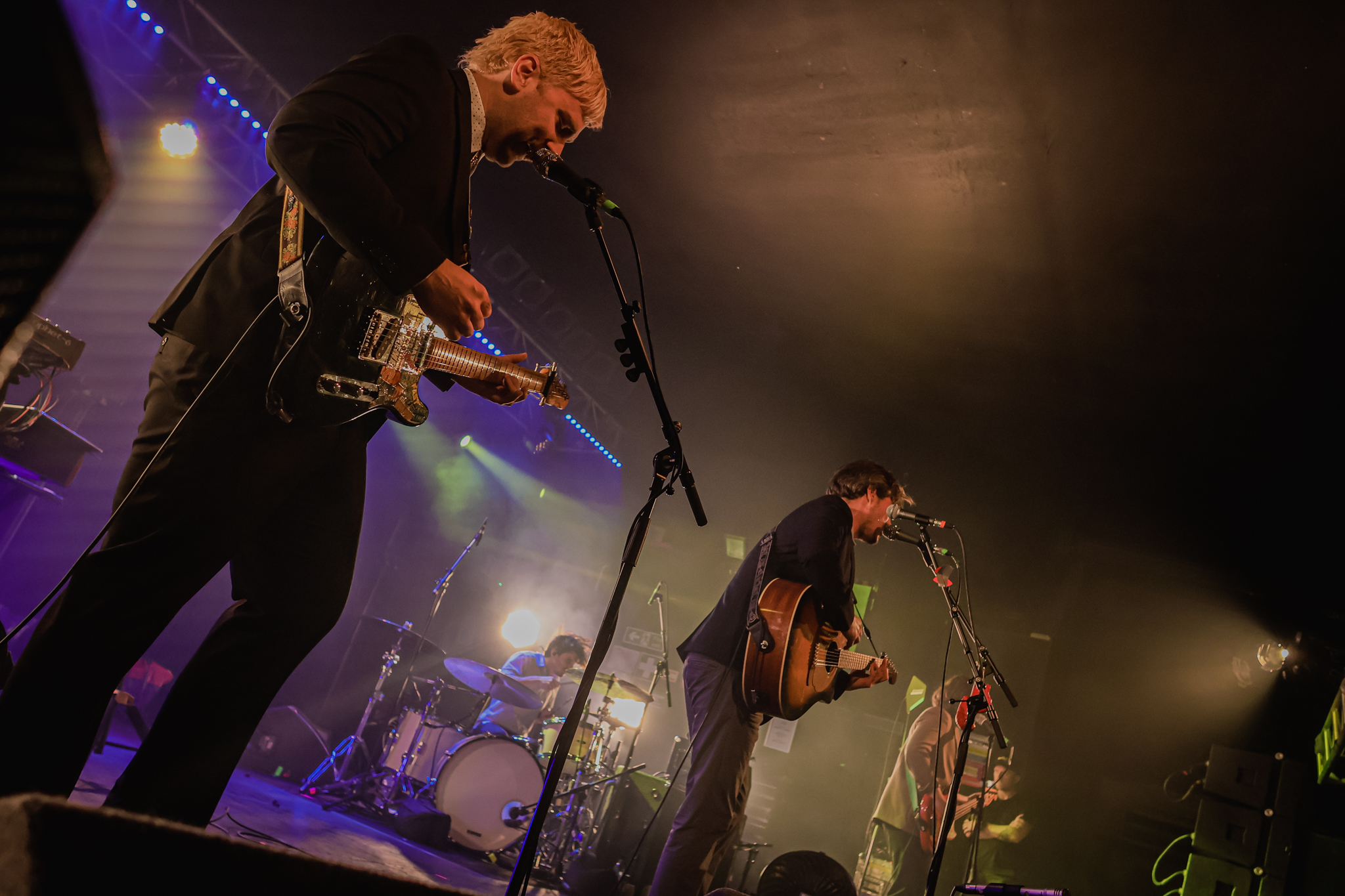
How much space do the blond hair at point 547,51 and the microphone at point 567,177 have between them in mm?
198

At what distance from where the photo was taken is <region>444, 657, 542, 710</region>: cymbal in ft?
21.7

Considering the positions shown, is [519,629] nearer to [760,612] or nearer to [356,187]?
[760,612]

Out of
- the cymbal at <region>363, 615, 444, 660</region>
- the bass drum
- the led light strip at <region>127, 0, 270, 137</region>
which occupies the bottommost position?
the bass drum

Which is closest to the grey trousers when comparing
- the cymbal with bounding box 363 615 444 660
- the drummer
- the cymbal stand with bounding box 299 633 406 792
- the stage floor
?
the stage floor

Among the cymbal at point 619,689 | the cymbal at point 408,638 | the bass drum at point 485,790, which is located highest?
the cymbal at point 619,689

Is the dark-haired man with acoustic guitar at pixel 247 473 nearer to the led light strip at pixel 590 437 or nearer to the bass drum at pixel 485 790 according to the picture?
the bass drum at pixel 485 790

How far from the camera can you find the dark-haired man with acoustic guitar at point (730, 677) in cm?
335

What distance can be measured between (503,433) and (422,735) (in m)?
6.16

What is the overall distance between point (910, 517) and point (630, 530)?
99.9 inches

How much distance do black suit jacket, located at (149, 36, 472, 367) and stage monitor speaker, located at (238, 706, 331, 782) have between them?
585 centimetres

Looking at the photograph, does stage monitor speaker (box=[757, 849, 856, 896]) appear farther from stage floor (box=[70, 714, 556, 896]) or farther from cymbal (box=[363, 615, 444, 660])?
cymbal (box=[363, 615, 444, 660])

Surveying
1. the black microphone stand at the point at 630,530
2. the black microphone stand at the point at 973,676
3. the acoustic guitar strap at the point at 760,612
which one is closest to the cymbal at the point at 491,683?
the acoustic guitar strap at the point at 760,612

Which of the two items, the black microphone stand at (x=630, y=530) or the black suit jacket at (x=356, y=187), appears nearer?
the black suit jacket at (x=356, y=187)

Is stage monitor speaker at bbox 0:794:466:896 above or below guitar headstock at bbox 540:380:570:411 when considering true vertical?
below
